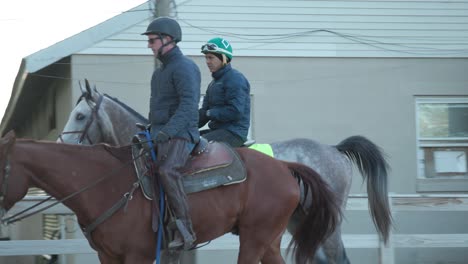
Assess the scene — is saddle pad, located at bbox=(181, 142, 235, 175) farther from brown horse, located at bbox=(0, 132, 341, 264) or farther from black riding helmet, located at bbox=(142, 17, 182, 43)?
black riding helmet, located at bbox=(142, 17, 182, 43)

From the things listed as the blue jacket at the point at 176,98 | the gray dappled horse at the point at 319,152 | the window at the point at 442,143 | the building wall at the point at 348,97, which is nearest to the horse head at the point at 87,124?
the gray dappled horse at the point at 319,152

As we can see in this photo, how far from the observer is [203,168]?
6.41 m

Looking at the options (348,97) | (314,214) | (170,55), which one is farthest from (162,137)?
(348,97)

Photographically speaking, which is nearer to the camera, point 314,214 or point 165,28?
point 165,28

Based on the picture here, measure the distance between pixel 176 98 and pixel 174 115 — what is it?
23 cm

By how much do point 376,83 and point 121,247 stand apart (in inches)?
312

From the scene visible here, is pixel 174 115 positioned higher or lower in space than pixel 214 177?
higher

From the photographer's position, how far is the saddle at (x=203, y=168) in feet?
20.2

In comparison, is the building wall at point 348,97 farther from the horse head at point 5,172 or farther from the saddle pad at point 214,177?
the horse head at point 5,172

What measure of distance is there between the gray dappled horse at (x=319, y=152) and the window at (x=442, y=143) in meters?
4.05

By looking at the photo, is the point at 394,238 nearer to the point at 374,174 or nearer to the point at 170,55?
the point at 374,174

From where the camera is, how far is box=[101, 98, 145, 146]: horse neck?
347 inches

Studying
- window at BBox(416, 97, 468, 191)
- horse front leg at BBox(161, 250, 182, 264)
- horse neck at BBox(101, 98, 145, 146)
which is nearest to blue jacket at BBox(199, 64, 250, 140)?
horse neck at BBox(101, 98, 145, 146)

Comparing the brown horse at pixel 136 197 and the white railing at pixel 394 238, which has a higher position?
the brown horse at pixel 136 197
